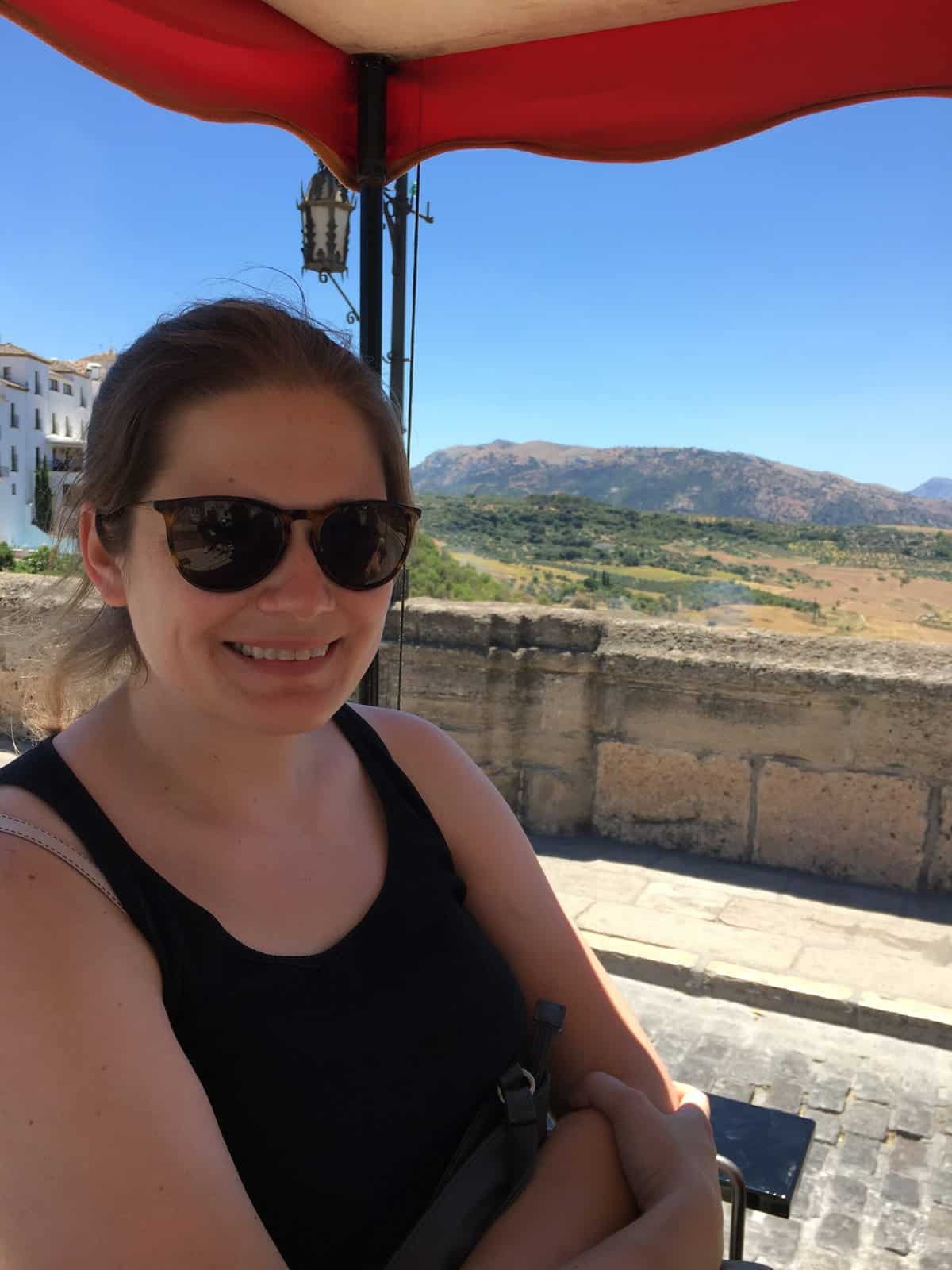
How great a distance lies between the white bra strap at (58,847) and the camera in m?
1.03

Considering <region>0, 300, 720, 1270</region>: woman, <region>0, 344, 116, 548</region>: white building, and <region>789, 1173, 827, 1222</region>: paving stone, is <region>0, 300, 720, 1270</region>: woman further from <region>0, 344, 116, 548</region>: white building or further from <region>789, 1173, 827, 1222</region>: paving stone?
<region>0, 344, 116, 548</region>: white building

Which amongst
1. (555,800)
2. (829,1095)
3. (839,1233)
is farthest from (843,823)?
(839,1233)

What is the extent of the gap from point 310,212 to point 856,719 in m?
3.60

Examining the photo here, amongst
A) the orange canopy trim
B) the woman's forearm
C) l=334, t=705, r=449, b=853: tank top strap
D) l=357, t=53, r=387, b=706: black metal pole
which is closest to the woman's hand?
the woman's forearm

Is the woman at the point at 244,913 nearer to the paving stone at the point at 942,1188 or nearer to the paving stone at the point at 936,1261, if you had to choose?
the paving stone at the point at 936,1261

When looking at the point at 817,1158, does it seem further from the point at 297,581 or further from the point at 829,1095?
the point at 297,581

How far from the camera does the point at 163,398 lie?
4.10 feet

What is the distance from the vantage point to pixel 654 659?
521 cm

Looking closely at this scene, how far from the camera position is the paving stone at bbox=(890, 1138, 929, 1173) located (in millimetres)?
2895

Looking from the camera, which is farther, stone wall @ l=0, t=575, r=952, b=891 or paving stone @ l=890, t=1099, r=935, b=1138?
stone wall @ l=0, t=575, r=952, b=891

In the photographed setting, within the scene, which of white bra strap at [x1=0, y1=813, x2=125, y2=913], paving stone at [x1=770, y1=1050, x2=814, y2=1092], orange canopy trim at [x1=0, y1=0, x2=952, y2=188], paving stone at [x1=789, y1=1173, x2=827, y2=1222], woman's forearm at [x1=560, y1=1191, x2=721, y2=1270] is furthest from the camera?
paving stone at [x1=770, y1=1050, x2=814, y2=1092]

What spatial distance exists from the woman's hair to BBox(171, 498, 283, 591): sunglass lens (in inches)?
4.1

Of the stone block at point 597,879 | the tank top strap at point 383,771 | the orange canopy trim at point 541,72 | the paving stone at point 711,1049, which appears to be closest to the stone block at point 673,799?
the stone block at point 597,879

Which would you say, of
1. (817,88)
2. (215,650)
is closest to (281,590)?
(215,650)
